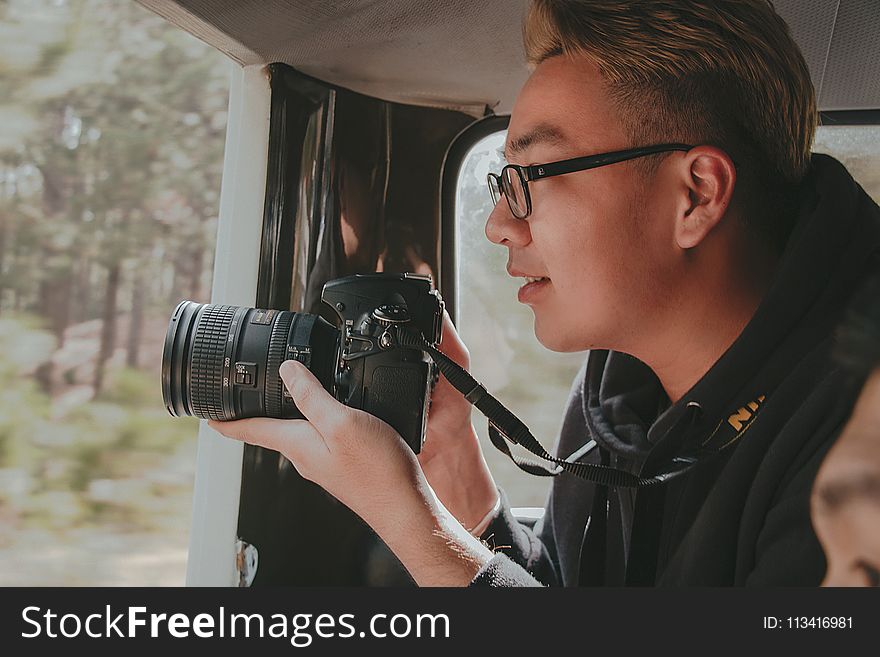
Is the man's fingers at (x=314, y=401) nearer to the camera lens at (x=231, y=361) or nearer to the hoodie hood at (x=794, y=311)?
the camera lens at (x=231, y=361)

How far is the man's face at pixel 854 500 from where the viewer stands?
98 centimetres

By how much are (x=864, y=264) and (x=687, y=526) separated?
1.43 ft

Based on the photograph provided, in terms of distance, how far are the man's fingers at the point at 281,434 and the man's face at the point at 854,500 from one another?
66 centimetres

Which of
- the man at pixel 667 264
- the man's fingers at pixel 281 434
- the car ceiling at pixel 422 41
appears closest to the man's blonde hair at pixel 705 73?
the man at pixel 667 264

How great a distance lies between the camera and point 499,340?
2.03m

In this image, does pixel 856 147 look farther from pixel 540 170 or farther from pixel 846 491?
pixel 846 491

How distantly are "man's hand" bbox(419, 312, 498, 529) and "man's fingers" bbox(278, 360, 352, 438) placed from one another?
0.40 m

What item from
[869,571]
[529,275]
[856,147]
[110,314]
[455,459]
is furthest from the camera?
[110,314]

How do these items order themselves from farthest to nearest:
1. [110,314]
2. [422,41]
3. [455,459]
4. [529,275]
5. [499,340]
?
[110,314] → [499,340] → [455,459] → [422,41] → [529,275]

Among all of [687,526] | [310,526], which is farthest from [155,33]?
[687,526]

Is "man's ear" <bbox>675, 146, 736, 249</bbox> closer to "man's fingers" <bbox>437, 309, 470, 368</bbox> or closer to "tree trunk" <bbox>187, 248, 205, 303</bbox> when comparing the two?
"man's fingers" <bbox>437, 309, 470, 368</bbox>

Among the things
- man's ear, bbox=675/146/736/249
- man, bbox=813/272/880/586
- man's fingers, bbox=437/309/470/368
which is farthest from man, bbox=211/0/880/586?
man's fingers, bbox=437/309/470/368

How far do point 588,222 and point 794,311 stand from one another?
31cm

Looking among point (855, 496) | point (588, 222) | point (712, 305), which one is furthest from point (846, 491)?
point (588, 222)
